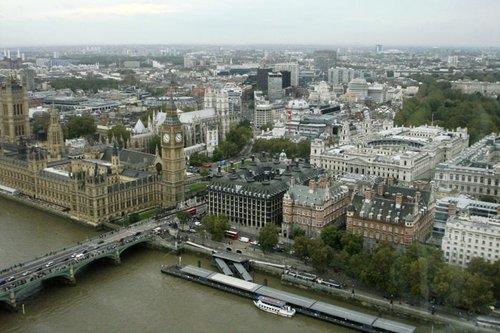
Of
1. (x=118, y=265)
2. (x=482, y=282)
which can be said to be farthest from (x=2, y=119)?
(x=482, y=282)

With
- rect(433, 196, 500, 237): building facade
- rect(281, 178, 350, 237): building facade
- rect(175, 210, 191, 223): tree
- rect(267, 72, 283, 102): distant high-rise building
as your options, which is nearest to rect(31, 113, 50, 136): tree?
rect(175, 210, 191, 223): tree

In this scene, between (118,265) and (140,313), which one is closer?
(140,313)

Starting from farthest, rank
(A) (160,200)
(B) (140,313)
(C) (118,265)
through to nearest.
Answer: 1. (A) (160,200)
2. (C) (118,265)
3. (B) (140,313)

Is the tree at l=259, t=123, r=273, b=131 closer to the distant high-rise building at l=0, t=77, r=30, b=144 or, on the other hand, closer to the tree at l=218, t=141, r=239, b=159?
the tree at l=218, t=141, r=239, b=159

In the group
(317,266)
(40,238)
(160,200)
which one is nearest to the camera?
(317,266)

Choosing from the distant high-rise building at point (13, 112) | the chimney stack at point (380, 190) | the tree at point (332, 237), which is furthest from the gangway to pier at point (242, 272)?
the distant high-rise building at point (13, 112)

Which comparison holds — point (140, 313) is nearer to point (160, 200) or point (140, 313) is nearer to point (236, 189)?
point (236, 189)
